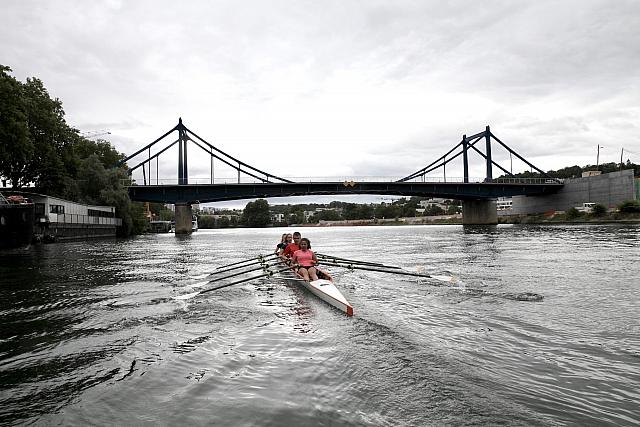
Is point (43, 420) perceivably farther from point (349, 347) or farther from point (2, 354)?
point (349, 347)

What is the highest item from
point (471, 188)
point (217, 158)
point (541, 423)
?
point (217, 158)

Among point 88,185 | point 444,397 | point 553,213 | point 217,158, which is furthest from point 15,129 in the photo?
point 553,213

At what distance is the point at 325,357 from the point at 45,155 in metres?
57.7

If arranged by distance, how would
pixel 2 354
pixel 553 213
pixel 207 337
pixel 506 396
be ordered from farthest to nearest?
pixel 553 213 → pixel 207 337 → pixel 2 354 → pixel 506 396

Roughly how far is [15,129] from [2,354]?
43523 mm

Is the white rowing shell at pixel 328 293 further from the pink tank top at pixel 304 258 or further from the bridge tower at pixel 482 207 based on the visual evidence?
the bridge tower at pixel 482 207

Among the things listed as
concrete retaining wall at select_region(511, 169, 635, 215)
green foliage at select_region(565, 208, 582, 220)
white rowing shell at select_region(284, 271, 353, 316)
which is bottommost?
white rowing shell at select_region(284, 271, 353, 316)

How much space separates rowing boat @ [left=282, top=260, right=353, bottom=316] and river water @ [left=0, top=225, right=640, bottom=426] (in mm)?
244

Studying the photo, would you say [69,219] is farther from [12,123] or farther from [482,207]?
[482,207]

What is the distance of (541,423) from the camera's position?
15.5 feet

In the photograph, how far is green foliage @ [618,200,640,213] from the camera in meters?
70.4

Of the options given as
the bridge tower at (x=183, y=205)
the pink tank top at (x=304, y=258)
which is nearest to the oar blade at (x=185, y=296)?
the pink tank top at (x=304, y=258)

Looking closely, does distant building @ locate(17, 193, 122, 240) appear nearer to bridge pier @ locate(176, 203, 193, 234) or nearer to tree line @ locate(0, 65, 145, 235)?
tree line @ locate(0, 65, 145, 235)

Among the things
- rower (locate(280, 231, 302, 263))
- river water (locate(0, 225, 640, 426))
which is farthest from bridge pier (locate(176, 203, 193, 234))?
river water (locate(0, 225, 640, 426))
